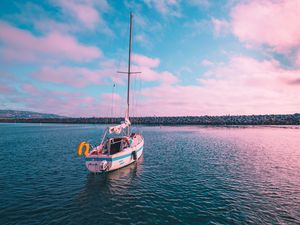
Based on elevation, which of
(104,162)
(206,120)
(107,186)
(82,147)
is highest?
(206,120)

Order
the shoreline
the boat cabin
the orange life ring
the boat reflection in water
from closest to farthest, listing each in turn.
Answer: the boat reflection in water, the orange life ring, the boat cabin, the shoreline

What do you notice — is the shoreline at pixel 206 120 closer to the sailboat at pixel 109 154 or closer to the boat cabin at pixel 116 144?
the boat cabin at pixel 116 144

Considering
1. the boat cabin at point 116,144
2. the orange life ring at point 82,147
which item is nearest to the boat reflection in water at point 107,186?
the boat cabin at point 116,144

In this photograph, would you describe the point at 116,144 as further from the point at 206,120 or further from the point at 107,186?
the point at 206,120

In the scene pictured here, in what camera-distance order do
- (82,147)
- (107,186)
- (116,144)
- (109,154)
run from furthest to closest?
(116,144)
(109,154)
(82,147)
(107,186)

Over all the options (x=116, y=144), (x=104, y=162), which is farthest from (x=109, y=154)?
(x=116, y=144)

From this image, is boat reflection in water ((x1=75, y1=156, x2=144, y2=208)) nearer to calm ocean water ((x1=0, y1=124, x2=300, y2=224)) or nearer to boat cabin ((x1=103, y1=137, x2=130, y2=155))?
calm ocean water ((x1=0, y1=124, x2=300, y2=224))

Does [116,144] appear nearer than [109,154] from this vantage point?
No

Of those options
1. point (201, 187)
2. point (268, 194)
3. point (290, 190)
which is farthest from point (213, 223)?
point (290, 190)

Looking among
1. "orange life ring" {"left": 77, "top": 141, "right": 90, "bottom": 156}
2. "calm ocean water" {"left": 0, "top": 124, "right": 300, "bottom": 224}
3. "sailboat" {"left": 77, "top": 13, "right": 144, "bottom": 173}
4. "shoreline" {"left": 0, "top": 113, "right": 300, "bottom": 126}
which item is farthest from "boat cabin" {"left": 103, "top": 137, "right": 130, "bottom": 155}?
"shoreline" {"left": 0, "top": 113, "right": 300, "bottom": 126}

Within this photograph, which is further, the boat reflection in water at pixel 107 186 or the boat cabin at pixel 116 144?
the boat cabin at pixel 116 144

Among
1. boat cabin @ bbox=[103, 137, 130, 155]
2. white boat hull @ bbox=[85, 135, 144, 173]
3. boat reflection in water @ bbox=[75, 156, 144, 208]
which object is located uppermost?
boat cabin @ bbox=[103, 137, 130, 155]

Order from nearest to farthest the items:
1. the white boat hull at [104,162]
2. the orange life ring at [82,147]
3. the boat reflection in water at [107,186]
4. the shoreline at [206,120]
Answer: the boat reflection in water at [107,186] < the orange life ring at [82,147] < the white boat hull at [104,162] < the shoreline at [206,120]

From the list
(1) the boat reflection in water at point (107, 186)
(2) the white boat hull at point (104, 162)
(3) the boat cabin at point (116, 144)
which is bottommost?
(1) the boat reflection in water at point (107, 186)
